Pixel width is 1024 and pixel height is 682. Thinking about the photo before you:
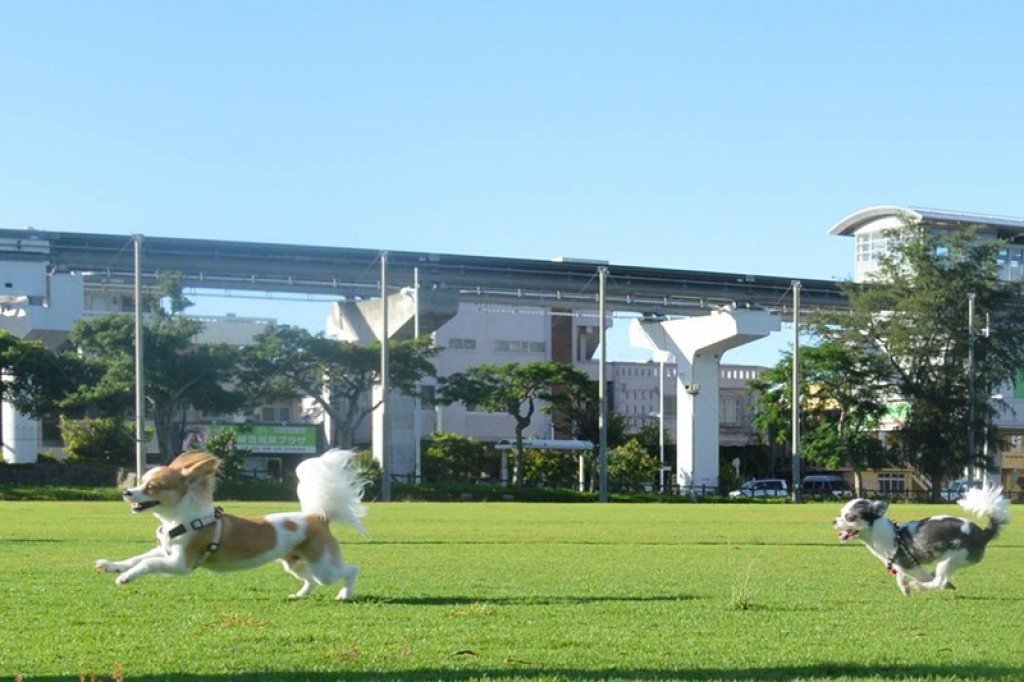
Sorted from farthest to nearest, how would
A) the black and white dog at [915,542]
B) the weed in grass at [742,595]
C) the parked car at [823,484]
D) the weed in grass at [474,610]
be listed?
the parked car at [823,484] < the black and white dog at [915,542] < the weed in grass at [742,595] < the weed in grass at [474,610]

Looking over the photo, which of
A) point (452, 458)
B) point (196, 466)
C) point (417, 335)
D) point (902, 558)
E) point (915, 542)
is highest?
point (417, 335)

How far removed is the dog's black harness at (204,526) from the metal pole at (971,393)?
205 ft

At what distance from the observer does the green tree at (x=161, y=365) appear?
58344 mm

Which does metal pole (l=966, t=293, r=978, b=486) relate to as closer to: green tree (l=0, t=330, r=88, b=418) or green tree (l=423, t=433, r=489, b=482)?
green tree (l=423, t=433, r=489, b=482)

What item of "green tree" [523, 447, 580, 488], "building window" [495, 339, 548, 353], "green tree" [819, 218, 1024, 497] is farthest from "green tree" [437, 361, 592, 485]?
"building window" [495, 339, 548, 353]

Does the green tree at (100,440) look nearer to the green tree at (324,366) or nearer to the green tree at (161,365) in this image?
the green tree at (161,365)

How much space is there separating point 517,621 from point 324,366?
173ft

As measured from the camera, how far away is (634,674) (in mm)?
7715

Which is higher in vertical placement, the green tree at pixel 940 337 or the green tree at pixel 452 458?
the green tree at pixel 940 337

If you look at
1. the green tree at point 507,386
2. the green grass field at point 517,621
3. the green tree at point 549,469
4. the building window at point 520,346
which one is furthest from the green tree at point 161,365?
the green grass field at point 517,621

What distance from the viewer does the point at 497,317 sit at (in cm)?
9331

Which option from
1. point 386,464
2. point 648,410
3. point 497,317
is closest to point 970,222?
point 648,410

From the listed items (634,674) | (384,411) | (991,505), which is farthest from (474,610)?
(384,411)

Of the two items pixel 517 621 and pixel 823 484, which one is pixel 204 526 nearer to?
pixel 517 621
